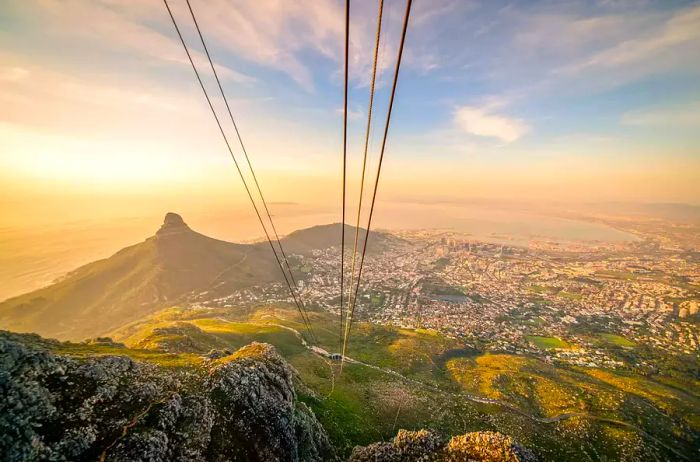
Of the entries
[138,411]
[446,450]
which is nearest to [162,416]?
[138,411]

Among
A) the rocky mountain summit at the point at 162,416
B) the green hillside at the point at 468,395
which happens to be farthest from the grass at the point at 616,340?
the rocky mountain summit at the point at 162,416

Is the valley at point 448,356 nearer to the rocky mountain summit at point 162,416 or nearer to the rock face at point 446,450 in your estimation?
the rocky mountain summit at point 162,416

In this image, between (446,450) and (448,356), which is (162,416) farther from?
(448,356)

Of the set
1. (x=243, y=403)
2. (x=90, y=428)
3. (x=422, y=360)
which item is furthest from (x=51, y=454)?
(x=422, y=360)

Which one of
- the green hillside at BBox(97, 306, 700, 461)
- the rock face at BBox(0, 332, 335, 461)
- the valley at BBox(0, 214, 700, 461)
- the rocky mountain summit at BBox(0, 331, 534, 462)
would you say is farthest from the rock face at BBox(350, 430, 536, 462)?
the green hillside at BBox(97, 306, 700, 461)

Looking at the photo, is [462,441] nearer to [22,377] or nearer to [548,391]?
[22,377]
